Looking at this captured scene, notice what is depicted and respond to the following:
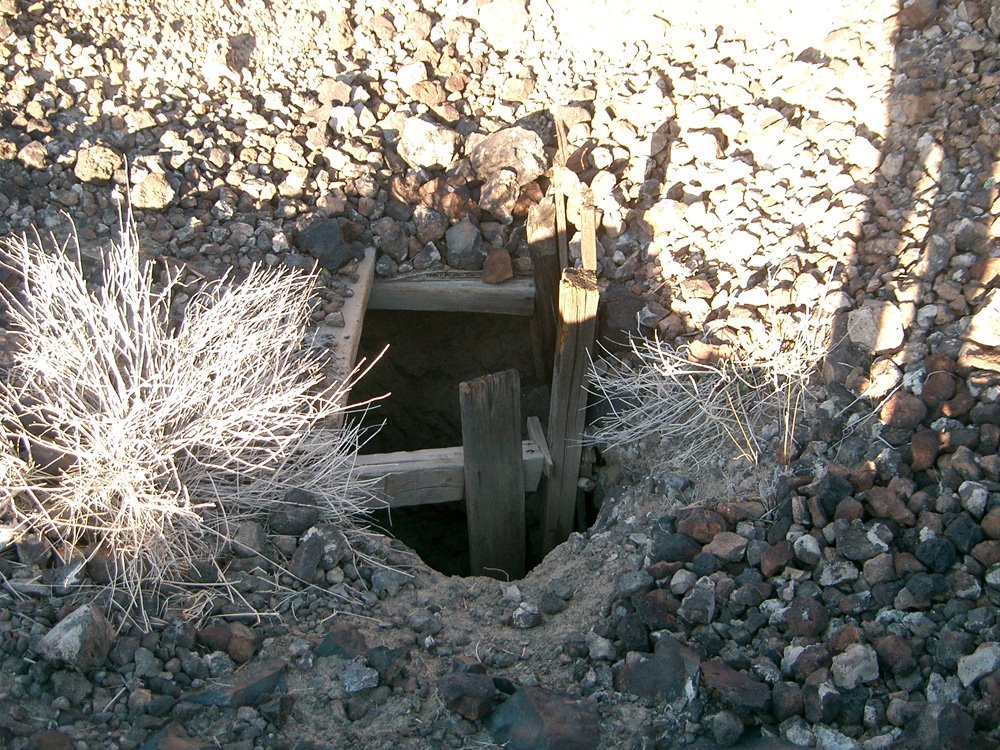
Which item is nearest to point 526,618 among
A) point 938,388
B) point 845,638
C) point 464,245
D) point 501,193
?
point 845,638

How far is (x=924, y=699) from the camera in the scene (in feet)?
Result: 8.30

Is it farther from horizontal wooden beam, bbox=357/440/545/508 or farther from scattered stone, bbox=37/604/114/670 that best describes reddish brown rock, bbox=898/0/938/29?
scattered stone, bbox=37/604/114/670

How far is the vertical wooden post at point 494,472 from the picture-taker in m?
3.80

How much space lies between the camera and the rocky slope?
260 cm

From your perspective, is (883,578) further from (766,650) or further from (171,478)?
(171,478)

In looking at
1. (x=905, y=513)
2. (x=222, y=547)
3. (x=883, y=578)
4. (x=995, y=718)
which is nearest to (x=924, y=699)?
(x=995, y=718)

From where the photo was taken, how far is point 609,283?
177 inches

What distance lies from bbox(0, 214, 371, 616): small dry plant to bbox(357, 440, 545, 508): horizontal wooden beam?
18cm

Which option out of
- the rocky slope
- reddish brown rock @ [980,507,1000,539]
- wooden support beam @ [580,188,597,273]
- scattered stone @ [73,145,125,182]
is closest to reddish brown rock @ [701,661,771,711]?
the rocky slope

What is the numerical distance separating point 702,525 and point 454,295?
1934 millimetres

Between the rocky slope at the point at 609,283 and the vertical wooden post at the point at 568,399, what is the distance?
0.94 ft

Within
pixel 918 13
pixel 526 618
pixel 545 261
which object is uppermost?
pixel 918 13

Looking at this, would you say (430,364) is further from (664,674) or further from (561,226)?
(664,674)

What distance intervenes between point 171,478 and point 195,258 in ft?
5.04
